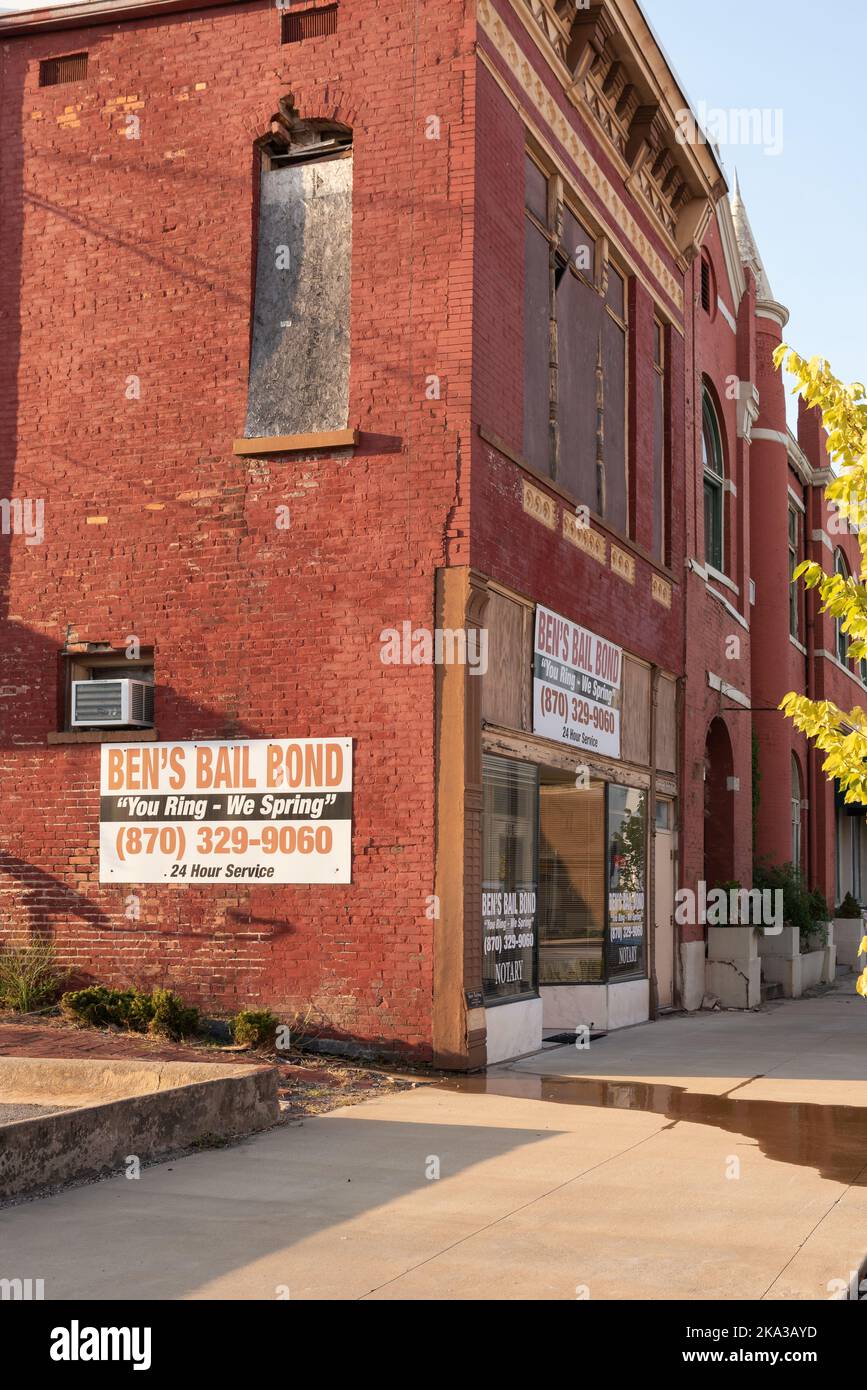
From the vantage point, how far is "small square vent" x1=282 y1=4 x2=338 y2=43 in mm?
14492

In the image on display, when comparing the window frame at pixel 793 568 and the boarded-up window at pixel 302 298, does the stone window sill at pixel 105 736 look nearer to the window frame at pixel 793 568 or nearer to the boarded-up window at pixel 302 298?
the boarded-up window at pixel 302 298

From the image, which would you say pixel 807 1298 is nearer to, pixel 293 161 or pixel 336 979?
pixel 336 979

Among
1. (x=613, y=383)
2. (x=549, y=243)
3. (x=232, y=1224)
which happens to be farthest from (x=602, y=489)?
(x=232, y=1224)

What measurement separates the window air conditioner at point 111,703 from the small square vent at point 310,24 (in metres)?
6.52

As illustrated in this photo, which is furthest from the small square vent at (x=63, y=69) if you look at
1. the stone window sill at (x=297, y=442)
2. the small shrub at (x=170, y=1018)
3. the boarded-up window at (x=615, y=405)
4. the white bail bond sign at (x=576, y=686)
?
the small shrub at (x=170, y=1018)

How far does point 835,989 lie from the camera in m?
26.8

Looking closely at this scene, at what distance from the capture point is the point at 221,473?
14375mm

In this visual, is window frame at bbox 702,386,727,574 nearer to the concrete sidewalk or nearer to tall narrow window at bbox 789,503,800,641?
tall narrow window at bbox 789,503,800,641

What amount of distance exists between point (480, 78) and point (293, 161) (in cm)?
202

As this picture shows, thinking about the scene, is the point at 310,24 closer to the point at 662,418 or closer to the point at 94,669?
the point at 94,669

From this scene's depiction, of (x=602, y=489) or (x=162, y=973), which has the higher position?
(x=602, y=489)

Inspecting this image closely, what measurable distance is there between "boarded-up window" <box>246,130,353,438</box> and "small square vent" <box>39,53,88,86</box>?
8.38ft

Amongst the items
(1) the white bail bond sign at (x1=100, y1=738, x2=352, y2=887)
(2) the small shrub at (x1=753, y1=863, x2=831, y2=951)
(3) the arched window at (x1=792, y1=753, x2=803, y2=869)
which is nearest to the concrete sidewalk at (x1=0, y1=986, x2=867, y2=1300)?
(1) the white bail bond sign at (x1=100, y1=738, x2=352, y2=887)

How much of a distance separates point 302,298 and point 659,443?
26.1ft
